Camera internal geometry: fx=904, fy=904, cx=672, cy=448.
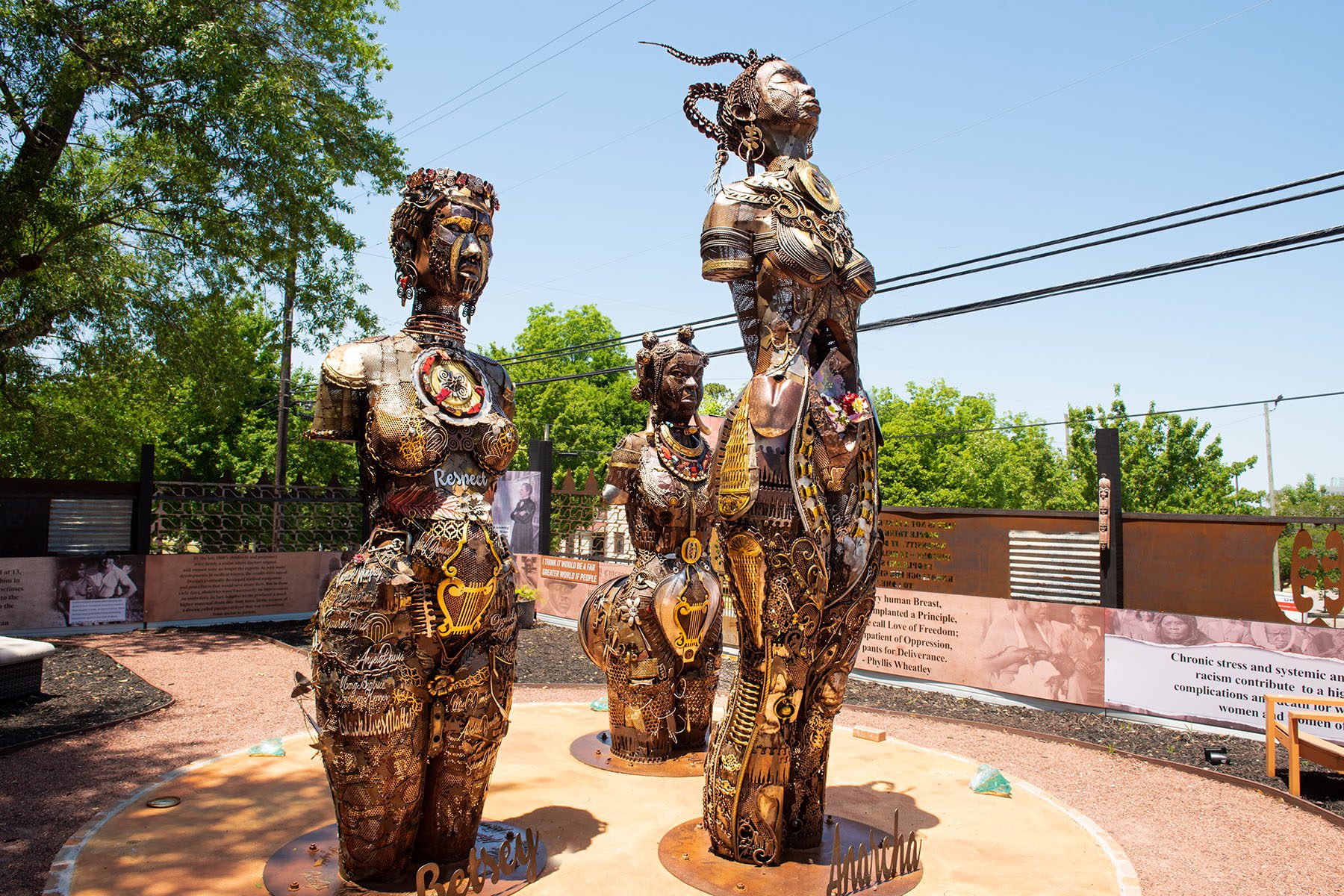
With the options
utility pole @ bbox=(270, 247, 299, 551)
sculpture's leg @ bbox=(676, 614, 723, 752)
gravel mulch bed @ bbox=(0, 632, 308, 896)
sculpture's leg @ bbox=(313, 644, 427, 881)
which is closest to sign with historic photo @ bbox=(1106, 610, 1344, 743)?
sculpture's leg @ bbox=(676, 614, 723, 752)

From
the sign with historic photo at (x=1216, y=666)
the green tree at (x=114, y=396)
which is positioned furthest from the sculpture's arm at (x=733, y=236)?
the green tree at (x=114, y=396)

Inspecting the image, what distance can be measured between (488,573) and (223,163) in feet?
33.6

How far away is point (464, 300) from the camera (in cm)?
427

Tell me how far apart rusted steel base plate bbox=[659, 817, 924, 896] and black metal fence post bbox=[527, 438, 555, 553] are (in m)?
10.7

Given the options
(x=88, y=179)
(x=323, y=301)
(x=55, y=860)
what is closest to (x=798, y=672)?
(x=55, y=860)

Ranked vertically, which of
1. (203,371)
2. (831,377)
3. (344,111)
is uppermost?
(344,111)

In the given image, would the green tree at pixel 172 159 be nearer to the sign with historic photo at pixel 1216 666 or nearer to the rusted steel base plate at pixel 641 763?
the rusted steel base plate at pixel 641 763

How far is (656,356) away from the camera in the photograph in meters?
6.74

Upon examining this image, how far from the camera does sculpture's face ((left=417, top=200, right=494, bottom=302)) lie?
412 centimetres

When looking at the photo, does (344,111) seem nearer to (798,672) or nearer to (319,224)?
(319,224)

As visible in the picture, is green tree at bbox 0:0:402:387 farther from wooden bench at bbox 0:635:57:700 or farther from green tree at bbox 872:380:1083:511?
green tree at bbox 872:380:1083:511

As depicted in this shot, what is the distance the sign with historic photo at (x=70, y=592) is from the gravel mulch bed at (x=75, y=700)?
64.8 inches

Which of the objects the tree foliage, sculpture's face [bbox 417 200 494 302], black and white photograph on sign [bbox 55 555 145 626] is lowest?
black and white photograph on sign [bbox 55 555 145 626]

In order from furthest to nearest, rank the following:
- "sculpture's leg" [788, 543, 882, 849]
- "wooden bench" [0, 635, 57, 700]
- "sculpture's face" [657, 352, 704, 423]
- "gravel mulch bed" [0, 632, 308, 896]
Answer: "wooden bench" [0, 635, 57, 700], "sculpture's face" [657, 352, 704, 423], "gravel mulch bed" [0, 632, 308, 896], "sculpture's leg" [788, 543, 882, 849]
